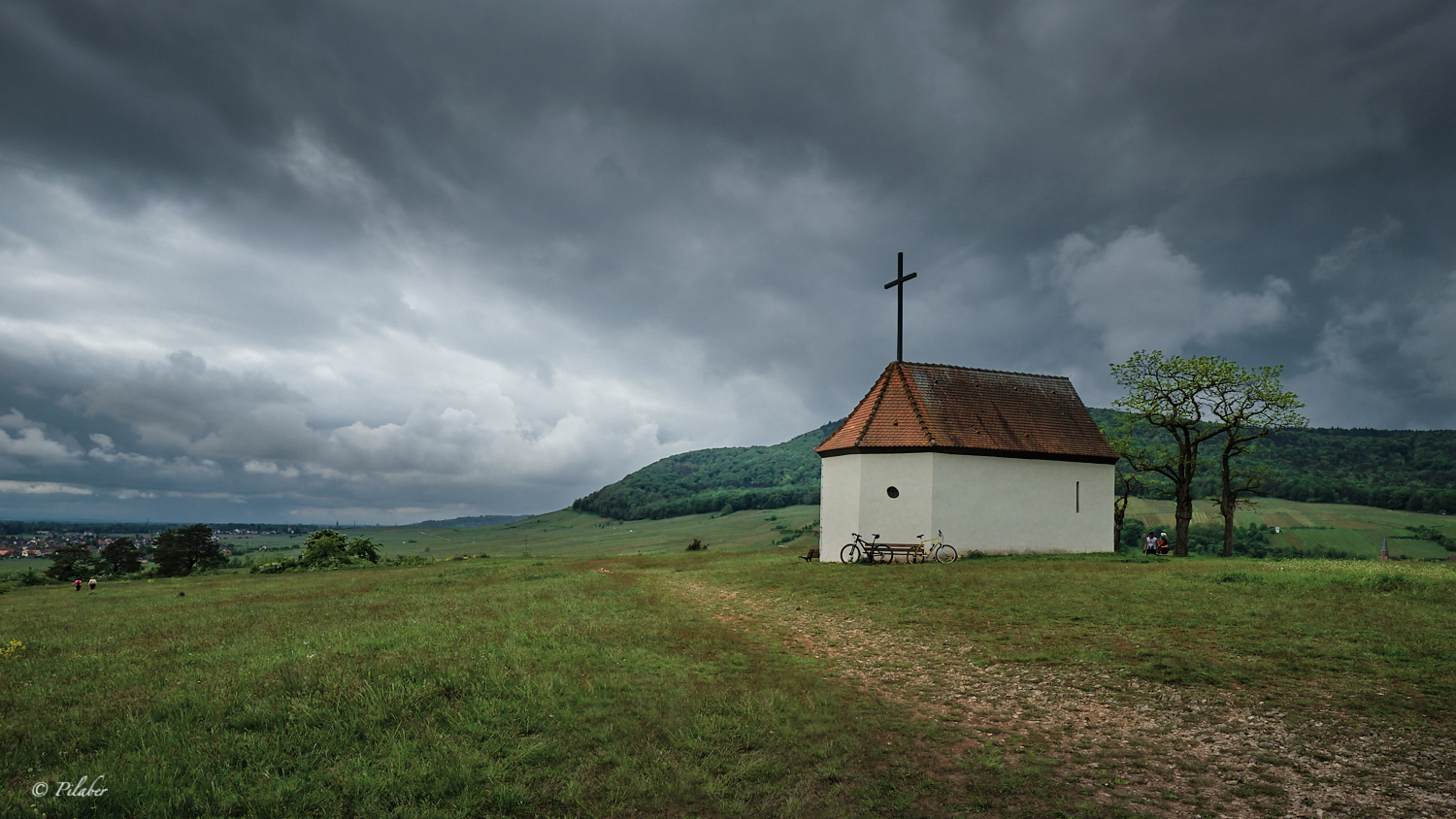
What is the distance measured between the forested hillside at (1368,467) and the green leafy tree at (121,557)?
93.8m

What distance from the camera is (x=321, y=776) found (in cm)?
532

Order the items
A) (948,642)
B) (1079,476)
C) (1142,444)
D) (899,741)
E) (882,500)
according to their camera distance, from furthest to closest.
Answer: (1142,444), (1079,476), (882,500), (948,642), (899,741)

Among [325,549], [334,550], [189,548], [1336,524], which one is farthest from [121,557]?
[1336,524]

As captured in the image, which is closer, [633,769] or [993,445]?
[633,769]

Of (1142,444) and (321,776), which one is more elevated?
(1142,444)

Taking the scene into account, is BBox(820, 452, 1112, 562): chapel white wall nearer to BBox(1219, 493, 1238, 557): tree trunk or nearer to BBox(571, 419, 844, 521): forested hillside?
BBox(1219, 493, 1238, 557): tree trunk

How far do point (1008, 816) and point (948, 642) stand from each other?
6.09 meters

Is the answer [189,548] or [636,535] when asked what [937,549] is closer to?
[189,548]

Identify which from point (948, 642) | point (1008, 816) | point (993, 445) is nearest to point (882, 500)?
point (993, 445)

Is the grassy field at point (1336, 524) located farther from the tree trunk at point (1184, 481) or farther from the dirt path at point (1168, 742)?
the dirt path at point (1168, 742)

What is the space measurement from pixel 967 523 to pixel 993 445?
3.46 m

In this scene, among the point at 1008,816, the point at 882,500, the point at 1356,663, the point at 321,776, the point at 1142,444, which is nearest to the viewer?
the point at 1008,816

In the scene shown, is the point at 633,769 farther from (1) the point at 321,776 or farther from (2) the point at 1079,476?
(2) the point at 1079,476

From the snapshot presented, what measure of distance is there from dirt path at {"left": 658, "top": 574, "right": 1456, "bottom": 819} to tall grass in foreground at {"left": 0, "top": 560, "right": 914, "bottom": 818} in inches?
44.8
